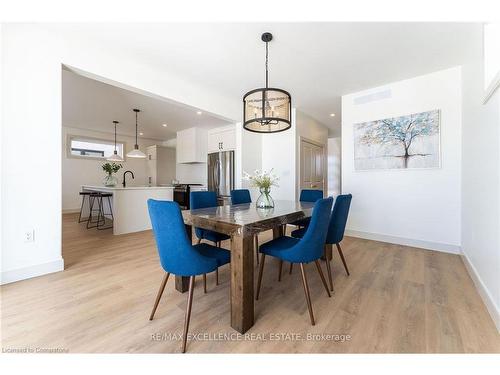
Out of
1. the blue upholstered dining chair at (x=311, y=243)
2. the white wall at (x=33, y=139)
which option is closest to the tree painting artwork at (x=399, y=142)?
the blue upholstered dining chair at (x=311, y=243)

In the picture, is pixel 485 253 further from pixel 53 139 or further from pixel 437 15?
→ pixel 53 139

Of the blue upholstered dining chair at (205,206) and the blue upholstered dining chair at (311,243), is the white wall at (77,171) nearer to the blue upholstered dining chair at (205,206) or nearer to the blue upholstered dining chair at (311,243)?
the blue upholstered dining chair at (205,206)

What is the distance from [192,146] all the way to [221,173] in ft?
4.89

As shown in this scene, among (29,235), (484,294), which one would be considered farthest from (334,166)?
(29,235)

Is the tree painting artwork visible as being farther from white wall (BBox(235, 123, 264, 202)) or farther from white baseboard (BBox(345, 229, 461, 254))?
white wall (BBox(235, 123, 264, 202))

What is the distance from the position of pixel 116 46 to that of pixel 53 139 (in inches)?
50.3

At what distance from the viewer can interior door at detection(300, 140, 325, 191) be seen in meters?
4.87

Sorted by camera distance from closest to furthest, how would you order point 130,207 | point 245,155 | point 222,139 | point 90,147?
point 130,207 → point 245,155 → point 222,139 → point 90,147

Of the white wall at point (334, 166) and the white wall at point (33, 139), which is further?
the white wall at point (334, 166)

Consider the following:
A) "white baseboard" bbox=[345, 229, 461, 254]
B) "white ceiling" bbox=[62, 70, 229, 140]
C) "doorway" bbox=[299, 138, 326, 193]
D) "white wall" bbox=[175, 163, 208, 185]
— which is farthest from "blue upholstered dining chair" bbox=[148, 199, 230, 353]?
"white wall" bbox=[175, 163, 208, 185]

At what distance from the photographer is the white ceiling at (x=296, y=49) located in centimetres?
212

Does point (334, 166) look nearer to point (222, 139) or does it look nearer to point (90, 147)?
point (222, 139)

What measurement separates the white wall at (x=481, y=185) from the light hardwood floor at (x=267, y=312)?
203 millimetres

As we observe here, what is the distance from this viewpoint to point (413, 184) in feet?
10.5
